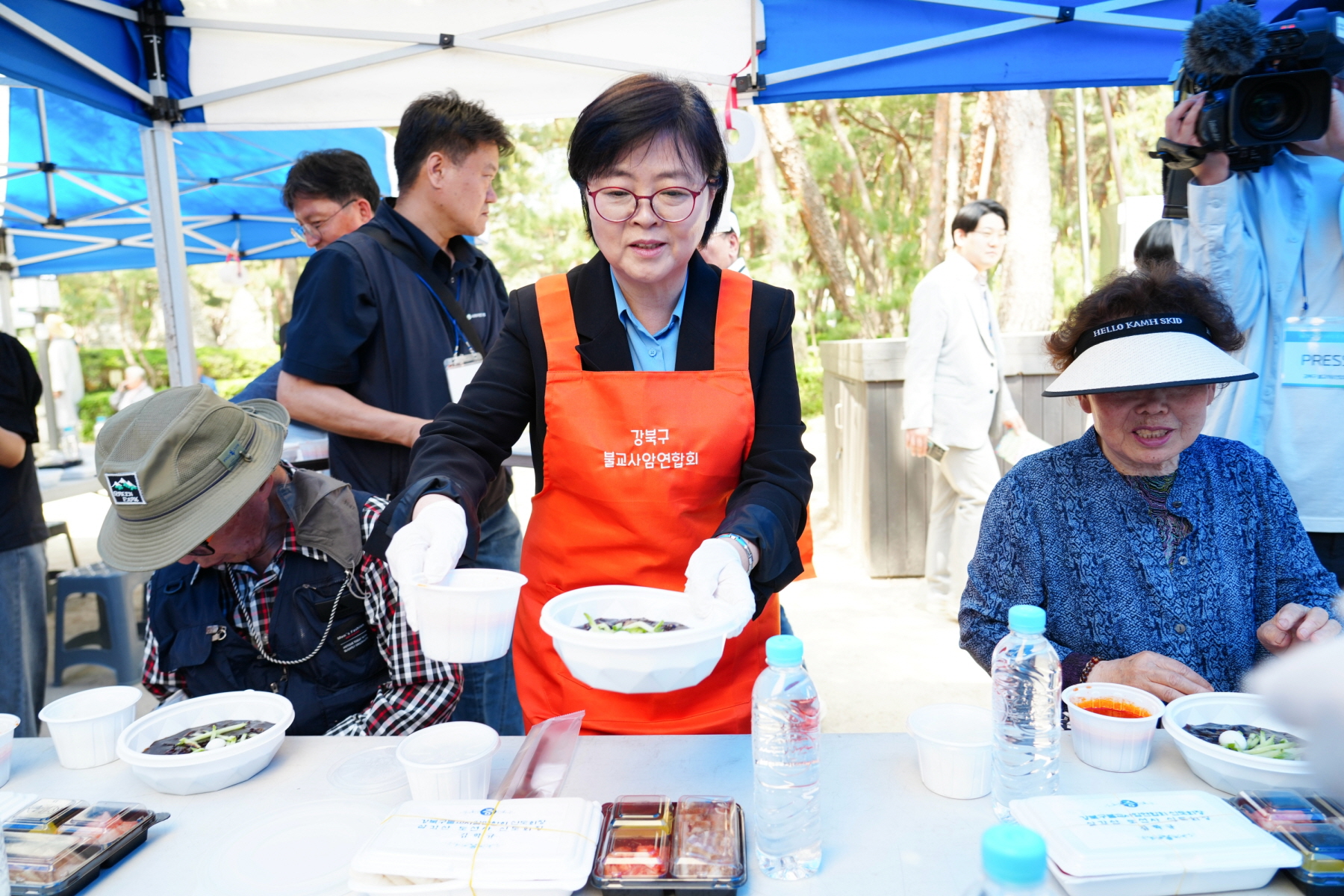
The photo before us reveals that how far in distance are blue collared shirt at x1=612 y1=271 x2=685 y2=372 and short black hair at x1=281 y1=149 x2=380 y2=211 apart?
2.02 m

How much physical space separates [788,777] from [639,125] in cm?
104

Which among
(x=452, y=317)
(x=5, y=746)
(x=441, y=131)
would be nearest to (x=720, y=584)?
(x=5, y=746)

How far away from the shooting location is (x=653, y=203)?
5.01ft

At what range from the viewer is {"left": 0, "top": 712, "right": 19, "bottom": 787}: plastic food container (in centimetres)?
151

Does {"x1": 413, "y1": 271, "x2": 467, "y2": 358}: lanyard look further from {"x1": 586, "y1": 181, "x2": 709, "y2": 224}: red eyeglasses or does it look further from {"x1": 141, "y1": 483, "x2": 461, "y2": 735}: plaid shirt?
{"x1": 586, "y1": 181, "x2": 709, "y2": 224}: red eyeglasses

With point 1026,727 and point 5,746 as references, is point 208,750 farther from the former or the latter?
point 1026,727

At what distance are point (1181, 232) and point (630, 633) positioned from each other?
2.05m

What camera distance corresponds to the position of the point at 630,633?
4.08 ft

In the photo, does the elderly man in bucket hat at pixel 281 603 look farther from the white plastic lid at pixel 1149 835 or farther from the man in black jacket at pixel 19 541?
the man in black jacket at pixel 19 541

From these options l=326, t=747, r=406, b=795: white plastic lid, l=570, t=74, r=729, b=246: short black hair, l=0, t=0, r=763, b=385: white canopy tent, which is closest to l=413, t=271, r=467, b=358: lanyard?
l=0, t=0, r=763, b=385: white canopy tent

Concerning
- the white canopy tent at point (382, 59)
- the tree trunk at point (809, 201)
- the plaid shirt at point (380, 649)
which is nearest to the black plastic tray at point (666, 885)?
the plaid shirt at point (380, 649)

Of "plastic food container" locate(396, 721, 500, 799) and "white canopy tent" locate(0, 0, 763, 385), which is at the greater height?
"white canopy tent" locate(0, 0, 763, 385)

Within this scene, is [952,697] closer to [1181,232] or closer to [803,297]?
[1181,232]

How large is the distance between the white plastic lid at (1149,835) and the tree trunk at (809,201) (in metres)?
10.4
